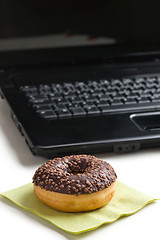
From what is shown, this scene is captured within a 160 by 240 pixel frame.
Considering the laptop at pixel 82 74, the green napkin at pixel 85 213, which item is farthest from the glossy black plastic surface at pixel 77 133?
the green napkin at pixel 85 213

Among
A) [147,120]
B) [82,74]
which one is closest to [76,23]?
[82,74]

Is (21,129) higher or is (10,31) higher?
(10,31)

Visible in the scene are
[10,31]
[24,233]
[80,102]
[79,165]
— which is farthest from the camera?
[10,31]

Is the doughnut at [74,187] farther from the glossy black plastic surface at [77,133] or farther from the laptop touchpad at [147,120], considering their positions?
the laptop touchpad at [147,120]

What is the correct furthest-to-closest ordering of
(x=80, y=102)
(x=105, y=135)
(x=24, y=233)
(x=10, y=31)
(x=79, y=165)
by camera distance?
(x=10, y=31) → (x=80, y=102) → (x=105, y=135) → (x=79, y=165) → (x=24, y=233)

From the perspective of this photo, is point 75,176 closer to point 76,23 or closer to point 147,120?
point 147,120

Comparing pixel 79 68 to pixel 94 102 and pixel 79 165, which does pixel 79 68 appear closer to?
pixel 94 102

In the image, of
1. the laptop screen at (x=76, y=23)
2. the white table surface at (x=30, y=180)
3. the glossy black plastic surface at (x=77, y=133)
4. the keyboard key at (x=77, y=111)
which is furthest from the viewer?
the laptop screen at (x=76, y=23)

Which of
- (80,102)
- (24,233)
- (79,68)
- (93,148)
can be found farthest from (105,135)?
(79,68)
